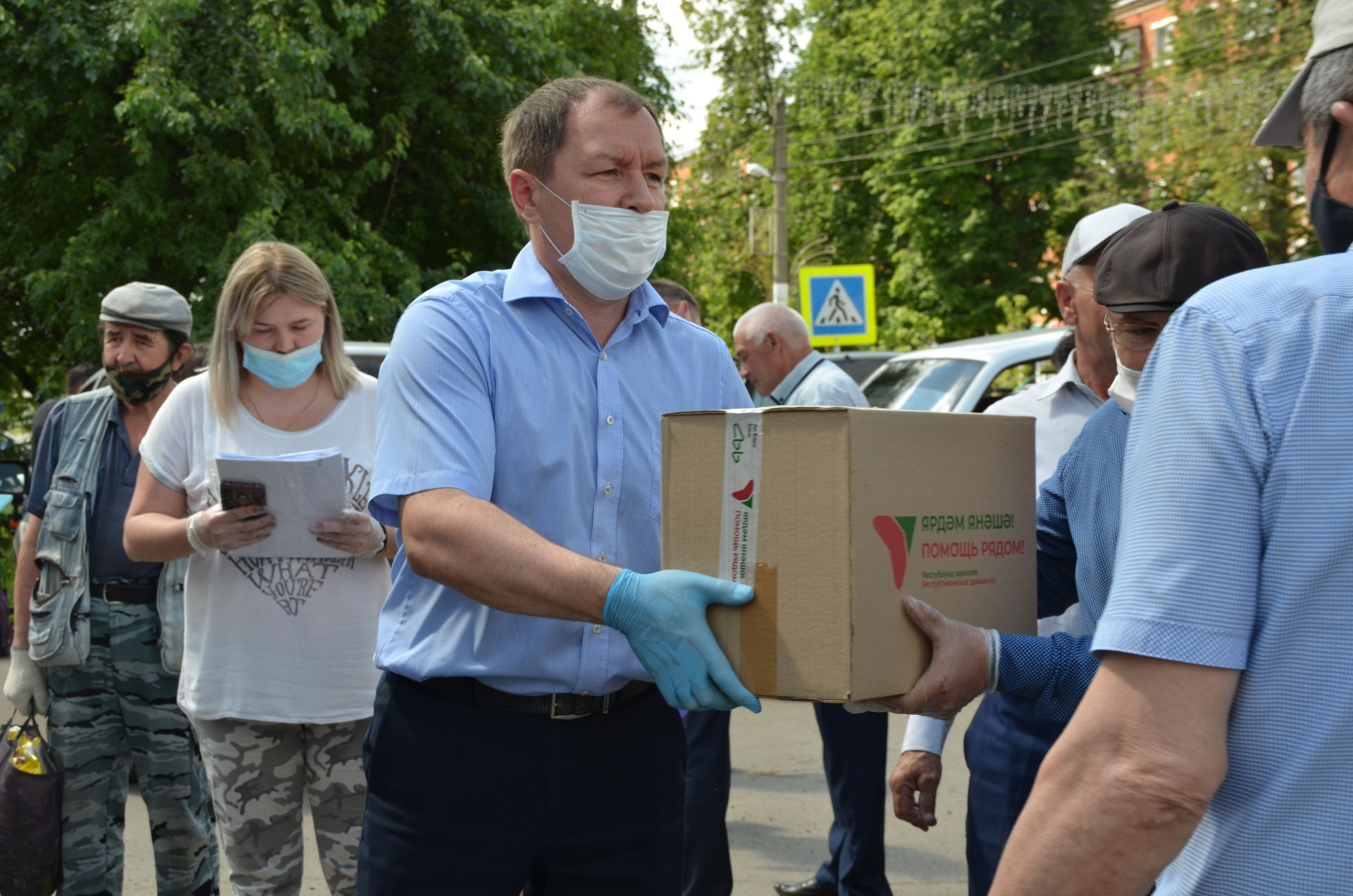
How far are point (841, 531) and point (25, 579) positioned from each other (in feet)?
10.5

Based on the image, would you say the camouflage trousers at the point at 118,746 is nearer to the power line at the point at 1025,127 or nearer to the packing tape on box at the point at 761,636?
the packing tape on box at the point at 761,636

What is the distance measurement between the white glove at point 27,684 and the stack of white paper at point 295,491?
110cm

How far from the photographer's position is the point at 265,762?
3166mm

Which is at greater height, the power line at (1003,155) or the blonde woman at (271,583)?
the power line at (1003,155)

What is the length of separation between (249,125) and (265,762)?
9.67 meters

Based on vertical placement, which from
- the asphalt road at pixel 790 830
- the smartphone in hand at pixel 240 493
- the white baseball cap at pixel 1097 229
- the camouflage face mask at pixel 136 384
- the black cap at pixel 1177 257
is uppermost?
the white baseball cap at pixel 1097 229

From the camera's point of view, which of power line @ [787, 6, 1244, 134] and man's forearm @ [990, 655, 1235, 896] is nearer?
man's forearm @ [990, 655, 1235, 896]

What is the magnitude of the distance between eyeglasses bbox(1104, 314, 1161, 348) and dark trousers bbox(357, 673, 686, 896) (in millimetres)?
1156

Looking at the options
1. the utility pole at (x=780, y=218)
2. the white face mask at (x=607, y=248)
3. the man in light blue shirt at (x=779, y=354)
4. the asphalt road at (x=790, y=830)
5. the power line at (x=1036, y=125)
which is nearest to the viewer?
the white face mask at (x=607, y=248)

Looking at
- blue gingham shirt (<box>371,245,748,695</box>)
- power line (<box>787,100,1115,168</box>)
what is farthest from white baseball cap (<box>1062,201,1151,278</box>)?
power line (<box>787,100,1115,168</box>)

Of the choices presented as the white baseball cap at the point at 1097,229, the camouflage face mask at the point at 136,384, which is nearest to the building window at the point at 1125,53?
the white baseball cap at the point at 1097,229

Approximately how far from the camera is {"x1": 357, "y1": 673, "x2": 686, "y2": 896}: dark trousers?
2.14 meters

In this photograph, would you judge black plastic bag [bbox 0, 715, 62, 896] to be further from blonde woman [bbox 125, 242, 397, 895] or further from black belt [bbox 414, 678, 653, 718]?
black belt [bbox 414, 678, 653, 718]

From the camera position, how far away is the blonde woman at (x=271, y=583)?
314 cm
